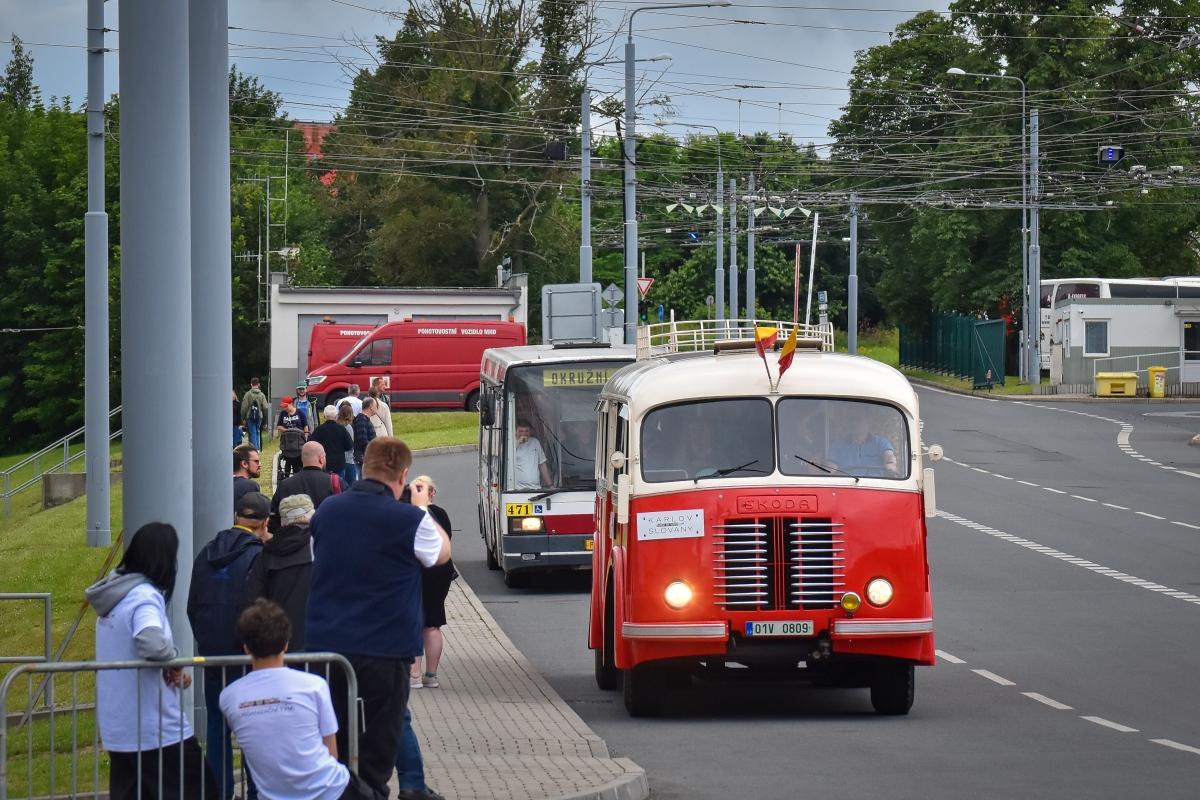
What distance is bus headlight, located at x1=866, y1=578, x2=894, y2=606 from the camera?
1221cm

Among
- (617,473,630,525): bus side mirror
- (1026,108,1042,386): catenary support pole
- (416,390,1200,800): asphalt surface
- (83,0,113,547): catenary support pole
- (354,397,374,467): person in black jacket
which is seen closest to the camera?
(416,390,1200,800): asphalt surface

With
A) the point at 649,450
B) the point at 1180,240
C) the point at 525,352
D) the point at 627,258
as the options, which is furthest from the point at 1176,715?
the point at 1180,240

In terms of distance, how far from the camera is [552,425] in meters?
20.9

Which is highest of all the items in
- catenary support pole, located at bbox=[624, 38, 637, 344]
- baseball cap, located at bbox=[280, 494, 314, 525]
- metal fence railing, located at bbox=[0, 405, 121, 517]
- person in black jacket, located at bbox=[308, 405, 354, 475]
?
catenary support pole, located at bbox=[624, 38, 637, 344]

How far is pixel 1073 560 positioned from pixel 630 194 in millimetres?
→ 18453

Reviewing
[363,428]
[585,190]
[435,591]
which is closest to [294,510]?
[435,591]

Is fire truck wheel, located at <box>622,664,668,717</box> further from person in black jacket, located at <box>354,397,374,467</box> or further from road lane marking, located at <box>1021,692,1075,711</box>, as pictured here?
person in black jacket, located at <box>354,397,374,467</box>

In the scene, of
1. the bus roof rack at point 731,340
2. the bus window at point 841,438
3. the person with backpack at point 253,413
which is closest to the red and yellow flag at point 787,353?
the bus window at point 841,438

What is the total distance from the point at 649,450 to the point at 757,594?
1.43 meters

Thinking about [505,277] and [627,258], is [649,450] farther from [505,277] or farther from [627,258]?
[505,277]

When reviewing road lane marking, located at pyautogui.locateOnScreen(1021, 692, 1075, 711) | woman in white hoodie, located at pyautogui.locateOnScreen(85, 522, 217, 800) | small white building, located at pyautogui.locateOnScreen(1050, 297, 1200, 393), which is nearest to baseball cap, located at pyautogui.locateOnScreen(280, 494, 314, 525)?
woman in white hoodie, located at pyautogui.locateOnScreen(85, 522, 217, 800)

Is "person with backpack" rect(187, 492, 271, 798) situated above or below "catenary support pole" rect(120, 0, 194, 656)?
below

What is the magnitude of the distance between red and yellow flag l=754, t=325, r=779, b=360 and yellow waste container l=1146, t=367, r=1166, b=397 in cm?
4655

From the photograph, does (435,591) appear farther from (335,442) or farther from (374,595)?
(335,442)
